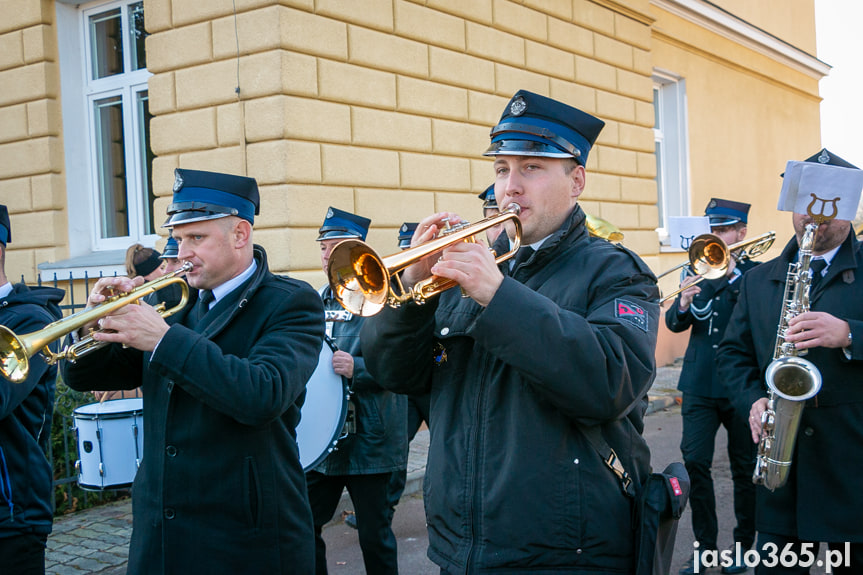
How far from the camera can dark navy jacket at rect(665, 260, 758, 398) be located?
5.67 metres

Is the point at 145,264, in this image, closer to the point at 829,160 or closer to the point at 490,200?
the point at 490,200

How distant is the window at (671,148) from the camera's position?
13531mm

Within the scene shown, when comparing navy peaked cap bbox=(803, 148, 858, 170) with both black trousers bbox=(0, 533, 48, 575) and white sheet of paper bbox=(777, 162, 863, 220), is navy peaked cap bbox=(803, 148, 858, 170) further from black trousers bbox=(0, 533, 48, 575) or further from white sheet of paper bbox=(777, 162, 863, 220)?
black trousers bbox=(0, 533, 48, 575)

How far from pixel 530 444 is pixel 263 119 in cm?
565

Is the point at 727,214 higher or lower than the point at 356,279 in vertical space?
higher

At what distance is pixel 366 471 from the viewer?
15.1ft

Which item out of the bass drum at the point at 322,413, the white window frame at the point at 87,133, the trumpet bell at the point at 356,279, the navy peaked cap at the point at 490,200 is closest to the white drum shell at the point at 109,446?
the bass drum at the point at 322,413

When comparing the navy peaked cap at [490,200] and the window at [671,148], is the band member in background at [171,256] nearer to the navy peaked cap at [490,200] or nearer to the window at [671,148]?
the navy peaked cap at [490,200]

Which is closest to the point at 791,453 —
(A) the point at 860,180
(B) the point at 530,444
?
(A) the point at 860,180

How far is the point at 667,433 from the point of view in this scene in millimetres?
8953

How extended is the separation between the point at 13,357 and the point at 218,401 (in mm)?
824

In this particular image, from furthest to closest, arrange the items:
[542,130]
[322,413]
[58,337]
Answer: [322,413] → [58,337] → [542,130]

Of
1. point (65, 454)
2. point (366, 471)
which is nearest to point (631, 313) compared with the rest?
point (366, 471)

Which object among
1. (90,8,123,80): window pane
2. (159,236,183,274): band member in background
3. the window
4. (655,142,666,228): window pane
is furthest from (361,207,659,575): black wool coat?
(655,142,666,228): window pane
